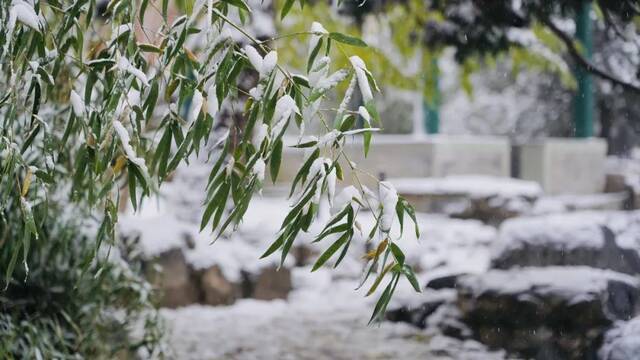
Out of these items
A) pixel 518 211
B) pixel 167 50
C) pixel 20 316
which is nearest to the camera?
pixel 167 50

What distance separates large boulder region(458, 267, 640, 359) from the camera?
479 centimetres

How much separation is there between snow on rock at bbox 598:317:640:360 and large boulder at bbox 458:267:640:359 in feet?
0.39

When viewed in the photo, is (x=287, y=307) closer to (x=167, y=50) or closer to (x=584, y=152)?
(x=167, y=50)

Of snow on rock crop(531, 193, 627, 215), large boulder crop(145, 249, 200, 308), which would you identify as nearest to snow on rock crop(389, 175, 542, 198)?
snow on rock crop(531, 193, 627, 215)

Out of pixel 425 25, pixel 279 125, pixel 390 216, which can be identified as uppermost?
pixel 425 25

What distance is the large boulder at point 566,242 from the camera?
6004 mm

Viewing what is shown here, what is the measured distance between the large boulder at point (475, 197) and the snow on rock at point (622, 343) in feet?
21.4

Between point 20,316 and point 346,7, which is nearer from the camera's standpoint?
point 20,316

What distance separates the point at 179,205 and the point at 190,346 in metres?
4.75

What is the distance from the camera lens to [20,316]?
3607 mm

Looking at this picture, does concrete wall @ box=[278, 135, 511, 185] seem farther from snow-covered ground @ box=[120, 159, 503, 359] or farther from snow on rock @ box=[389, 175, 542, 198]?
snow-covered ground @ box=[120, 159, 503, 359]

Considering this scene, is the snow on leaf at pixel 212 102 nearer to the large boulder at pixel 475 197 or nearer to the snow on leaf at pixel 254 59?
the snow on leaf at pixel 254 59

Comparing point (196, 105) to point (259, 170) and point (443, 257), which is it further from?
point (443, 257)

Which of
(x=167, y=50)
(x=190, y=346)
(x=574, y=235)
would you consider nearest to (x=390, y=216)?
(x=167, y=50)
